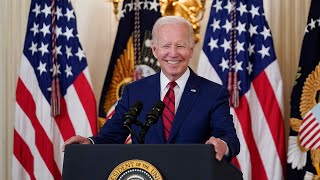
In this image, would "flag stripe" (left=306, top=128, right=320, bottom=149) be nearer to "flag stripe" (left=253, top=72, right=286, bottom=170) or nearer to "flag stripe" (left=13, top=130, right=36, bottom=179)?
"flag stripe" (left=253, top=72, right=286, bottom=170)

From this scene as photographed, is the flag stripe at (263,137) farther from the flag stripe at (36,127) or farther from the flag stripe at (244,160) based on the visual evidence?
the flag stripe at (36,127)

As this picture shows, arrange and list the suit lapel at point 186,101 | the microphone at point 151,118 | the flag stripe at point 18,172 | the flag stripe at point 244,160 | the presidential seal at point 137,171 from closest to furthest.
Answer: the presidential seal at point 137,171 < the microphone at point 151,118 < the suit lapel at point 186,101 < the flag stripe at point 244,160 < the flag stripe at point 18,172

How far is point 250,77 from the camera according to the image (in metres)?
5.26

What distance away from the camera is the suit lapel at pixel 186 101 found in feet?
9.31

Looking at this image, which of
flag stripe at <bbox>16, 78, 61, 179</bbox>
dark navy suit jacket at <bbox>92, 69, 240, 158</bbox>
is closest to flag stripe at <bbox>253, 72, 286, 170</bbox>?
flag stripe at <bbox>16, 78, 61, 179</bbox>

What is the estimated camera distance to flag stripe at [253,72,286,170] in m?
5.19

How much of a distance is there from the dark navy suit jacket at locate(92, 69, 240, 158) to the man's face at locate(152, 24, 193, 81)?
93 millimetres

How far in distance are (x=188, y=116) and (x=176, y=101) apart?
138 millimetres

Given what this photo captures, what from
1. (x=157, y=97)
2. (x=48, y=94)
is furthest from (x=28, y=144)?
(x=157, y=97)

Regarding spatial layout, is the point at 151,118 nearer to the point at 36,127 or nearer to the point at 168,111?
the point at 168,111

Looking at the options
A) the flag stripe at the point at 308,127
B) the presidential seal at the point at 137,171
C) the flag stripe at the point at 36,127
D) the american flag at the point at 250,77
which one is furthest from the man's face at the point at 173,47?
the flag stripe at the point at 36,127

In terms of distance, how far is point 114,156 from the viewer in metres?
2.37

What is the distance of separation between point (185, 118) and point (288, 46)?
113 inches

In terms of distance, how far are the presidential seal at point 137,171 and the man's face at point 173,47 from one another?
0.74m
